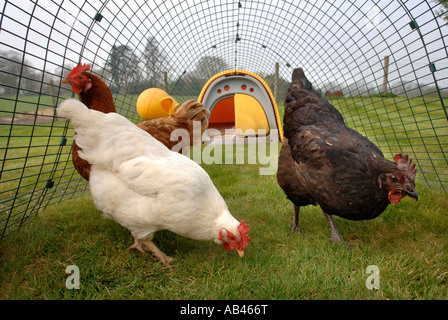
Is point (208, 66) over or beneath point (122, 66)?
over

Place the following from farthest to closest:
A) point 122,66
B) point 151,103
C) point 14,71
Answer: point 151,103 < point 122,66 < point 14,71

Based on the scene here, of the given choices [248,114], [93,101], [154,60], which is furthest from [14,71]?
[248,114]

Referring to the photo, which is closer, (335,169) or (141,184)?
(141,184)

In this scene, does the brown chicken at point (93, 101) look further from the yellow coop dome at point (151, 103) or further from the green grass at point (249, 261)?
the yellow coop dome at point (151, 103)

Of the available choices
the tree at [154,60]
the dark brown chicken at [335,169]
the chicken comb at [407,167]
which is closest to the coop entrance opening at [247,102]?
the tree at [154,60]

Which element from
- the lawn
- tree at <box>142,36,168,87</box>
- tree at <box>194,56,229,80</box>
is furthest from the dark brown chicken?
tree at <box>194,56,229,80</box>

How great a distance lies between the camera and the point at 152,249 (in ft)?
5.34

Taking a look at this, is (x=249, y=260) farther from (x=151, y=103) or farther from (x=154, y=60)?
(x=154, y=60)

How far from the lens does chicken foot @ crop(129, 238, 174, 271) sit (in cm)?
158

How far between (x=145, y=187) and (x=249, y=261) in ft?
2.71

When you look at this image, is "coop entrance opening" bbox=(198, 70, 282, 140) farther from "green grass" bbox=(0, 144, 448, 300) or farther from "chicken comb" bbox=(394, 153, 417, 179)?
"chicken comb" bbox=(394, 153, 417, 179)

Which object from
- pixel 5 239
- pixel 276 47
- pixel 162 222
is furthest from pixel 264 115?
pixel 5 239

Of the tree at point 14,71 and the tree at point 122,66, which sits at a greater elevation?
the tree at point 122,66

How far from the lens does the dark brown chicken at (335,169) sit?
1.46 meters
